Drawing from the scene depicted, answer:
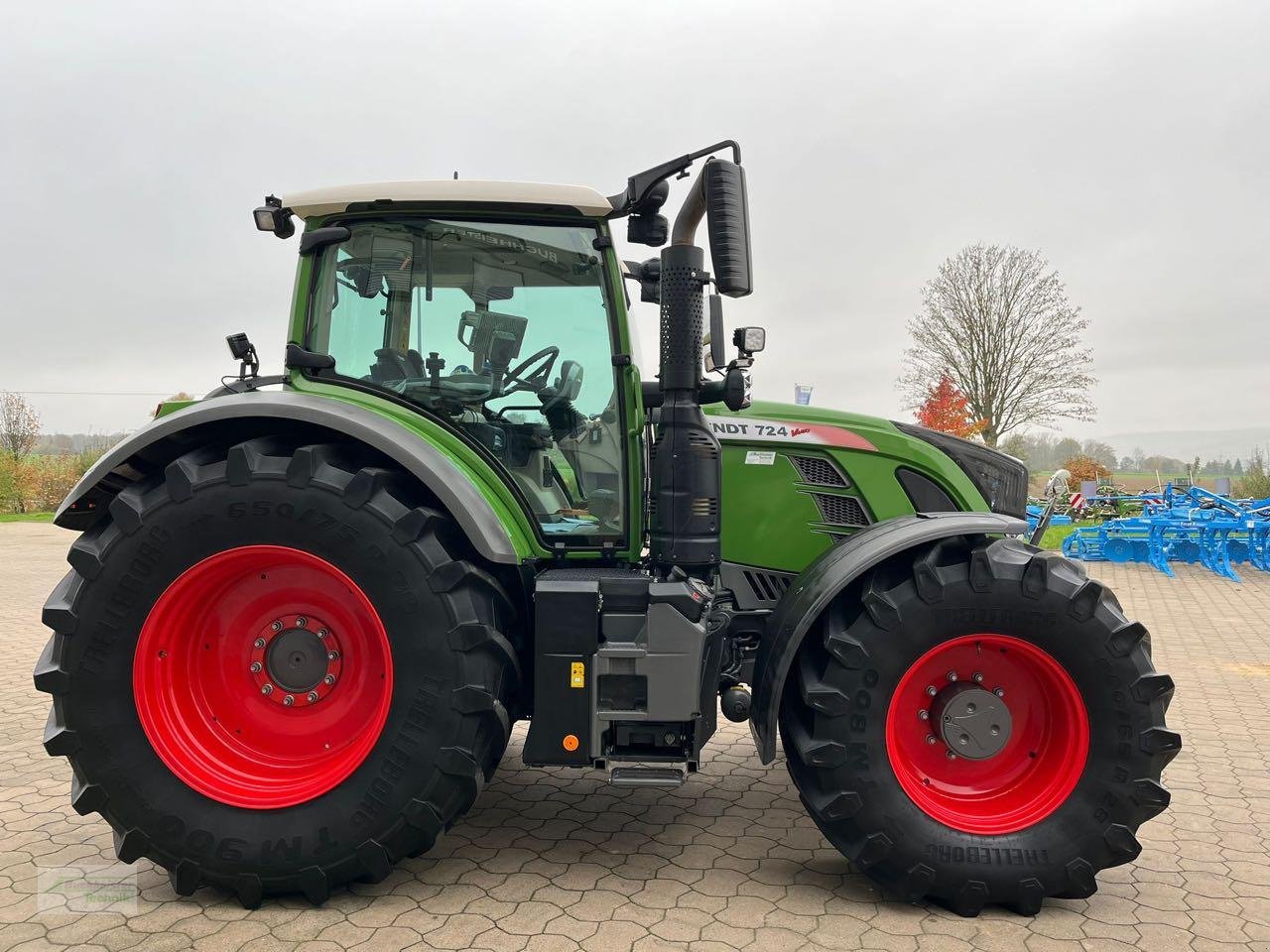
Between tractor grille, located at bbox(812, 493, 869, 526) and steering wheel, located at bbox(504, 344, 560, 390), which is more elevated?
steering wheel, located at bbox(504, 344, 560, 390)

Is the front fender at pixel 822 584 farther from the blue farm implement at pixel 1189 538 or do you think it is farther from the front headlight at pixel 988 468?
the blue farm implement at pixel 1189 538

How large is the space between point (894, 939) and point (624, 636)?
50.0 inches

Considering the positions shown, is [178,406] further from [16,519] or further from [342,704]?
[16,519]

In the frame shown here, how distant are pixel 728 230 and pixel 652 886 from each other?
2.29 meters

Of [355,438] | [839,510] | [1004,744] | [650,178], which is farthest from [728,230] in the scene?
[1004,744]

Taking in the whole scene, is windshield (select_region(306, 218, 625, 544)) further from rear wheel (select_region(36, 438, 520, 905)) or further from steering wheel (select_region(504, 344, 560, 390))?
rear wheel (select_region(36, 438, 520, 905))

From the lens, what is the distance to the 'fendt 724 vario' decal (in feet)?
12.3

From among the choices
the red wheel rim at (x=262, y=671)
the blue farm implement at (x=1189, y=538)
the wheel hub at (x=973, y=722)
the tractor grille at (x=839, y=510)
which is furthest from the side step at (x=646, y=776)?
the blue farm implement at (x=1189, y=538)

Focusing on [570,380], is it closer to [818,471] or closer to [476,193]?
[476,193]

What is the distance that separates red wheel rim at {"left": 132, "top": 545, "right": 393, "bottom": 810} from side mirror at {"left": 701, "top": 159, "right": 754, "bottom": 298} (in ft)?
5.38

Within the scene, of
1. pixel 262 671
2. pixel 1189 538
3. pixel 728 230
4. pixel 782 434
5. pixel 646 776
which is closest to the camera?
pixel 728 230

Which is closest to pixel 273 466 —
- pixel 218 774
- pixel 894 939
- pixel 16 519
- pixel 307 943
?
pixel 218 774

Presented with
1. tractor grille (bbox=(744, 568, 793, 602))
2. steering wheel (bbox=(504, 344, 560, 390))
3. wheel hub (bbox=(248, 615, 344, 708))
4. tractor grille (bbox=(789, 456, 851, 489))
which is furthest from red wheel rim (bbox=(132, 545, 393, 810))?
tractor grille (bbox=(789, 456, 851, 489))

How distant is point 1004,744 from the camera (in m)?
3.12
